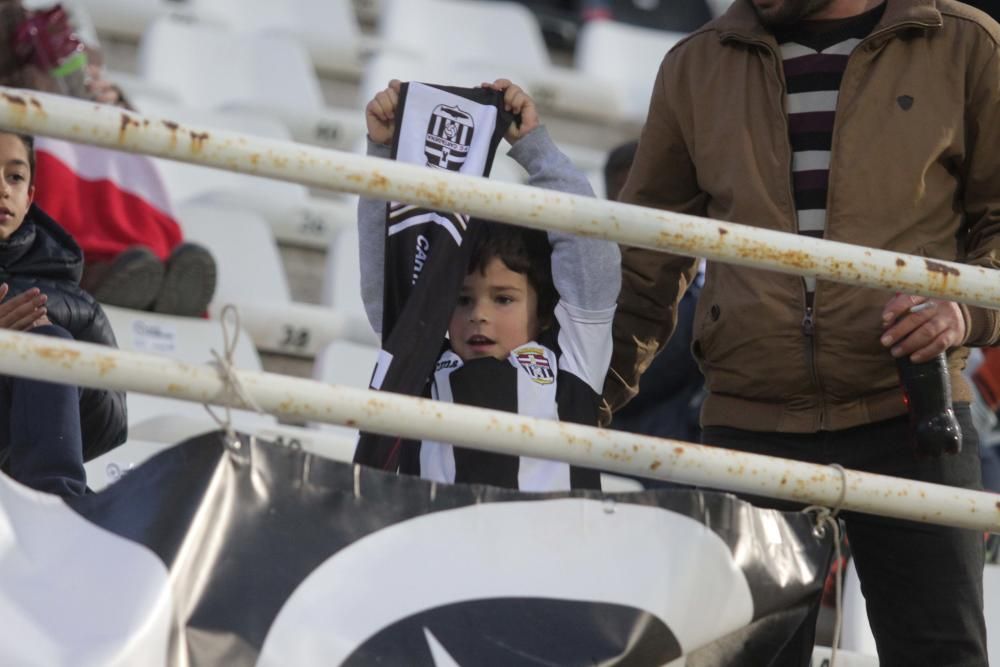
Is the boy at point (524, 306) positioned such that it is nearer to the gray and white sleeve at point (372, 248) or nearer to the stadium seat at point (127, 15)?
the gray and white sleeve at point (372, 248)

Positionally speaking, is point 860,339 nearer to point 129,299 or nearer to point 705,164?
point 705,164

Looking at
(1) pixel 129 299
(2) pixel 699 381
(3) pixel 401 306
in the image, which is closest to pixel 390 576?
(3) pixel 401 306

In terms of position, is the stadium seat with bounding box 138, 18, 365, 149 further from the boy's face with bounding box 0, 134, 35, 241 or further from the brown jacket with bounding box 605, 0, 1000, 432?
the brown jacket with bounding box 605, 0, 1000, 432

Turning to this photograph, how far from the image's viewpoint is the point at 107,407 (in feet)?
8.05

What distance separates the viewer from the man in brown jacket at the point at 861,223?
2010 millimetres

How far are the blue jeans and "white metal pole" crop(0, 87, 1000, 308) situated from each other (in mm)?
712

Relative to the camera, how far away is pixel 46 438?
2.19 metres

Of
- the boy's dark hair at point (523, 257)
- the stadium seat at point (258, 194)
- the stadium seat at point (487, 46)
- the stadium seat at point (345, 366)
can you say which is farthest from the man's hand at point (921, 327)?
the stadium seat at point (487, 46)

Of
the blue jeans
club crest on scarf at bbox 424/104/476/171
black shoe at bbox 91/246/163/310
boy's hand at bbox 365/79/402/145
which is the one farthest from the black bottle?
black shoe at bbox 91/246/163/310

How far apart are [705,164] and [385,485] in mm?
875

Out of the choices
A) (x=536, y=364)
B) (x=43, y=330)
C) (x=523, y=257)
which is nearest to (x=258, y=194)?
(x=43, y=330)

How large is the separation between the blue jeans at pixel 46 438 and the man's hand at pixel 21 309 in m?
0.08

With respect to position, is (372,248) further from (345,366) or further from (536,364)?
(345,366)

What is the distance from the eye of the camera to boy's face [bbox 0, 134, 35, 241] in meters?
2.56
